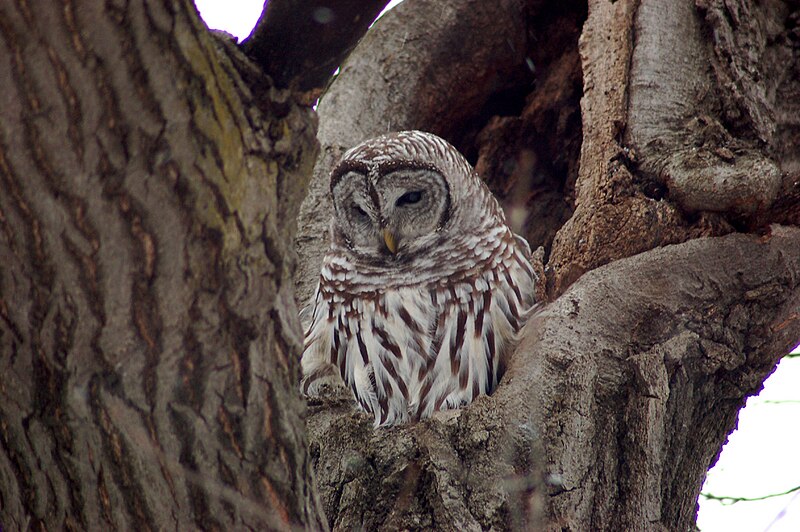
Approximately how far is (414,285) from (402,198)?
0.43 meters

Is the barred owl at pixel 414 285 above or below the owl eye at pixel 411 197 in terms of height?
below

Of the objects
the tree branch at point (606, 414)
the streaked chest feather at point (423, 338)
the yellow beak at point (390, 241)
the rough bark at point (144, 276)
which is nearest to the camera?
the rough bark at point (144, 276)

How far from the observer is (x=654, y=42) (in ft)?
10.3

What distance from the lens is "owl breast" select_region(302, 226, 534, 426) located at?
3408 mm

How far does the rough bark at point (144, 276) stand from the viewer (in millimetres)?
1403

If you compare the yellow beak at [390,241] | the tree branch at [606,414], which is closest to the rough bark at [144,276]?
the tree branch at [606,414]

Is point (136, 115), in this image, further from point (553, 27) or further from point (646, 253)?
point (553, 27)

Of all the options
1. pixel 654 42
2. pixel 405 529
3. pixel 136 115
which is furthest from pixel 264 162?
pixel 654 42

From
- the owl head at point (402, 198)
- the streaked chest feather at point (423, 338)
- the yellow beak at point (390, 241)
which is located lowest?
the streaked chest feather at point (423, 338)

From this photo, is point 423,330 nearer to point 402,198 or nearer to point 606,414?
point 402,198

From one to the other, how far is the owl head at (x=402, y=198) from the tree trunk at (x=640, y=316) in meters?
0.57

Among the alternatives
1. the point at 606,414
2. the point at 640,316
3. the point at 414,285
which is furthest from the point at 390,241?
the point at 606,414

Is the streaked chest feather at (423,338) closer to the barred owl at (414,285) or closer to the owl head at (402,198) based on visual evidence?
the barred owl at (414,285)

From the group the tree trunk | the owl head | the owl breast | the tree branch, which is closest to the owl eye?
the owl head
